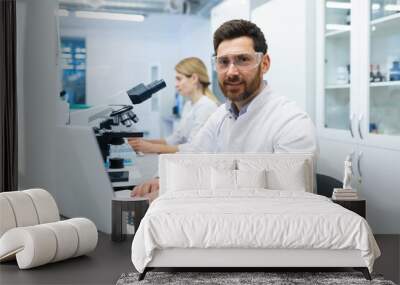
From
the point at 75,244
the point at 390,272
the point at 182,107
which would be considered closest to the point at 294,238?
the point at 390,272

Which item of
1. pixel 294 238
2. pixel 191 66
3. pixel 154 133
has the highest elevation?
pixel 191 66

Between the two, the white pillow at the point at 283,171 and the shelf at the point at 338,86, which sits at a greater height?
the shelf at the point at 338,86

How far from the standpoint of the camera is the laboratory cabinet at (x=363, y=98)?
604 cm

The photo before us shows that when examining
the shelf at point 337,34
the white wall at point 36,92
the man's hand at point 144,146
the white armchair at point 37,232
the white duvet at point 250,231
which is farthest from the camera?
the white wall at point 36,92

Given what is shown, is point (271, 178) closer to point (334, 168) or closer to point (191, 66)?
point (334, 168)

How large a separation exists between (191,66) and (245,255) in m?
2.48

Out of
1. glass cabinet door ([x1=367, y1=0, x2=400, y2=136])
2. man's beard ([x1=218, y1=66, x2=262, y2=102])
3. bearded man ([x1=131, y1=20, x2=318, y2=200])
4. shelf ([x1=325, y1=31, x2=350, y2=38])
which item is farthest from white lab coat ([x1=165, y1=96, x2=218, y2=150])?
glass cabinet door ([x1=367, y1=0, x2=400, y2=136])

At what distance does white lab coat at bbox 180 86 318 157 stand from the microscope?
649 millimetres

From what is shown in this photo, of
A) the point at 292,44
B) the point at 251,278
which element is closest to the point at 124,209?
the point at 251,278

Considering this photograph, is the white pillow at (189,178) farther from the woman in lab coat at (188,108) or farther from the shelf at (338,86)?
the shelf at (338,86)

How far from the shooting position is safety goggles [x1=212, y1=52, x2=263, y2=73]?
21.4 feet

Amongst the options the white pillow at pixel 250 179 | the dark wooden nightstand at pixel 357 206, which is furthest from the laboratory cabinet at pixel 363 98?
the white pillow at pixel 250 179

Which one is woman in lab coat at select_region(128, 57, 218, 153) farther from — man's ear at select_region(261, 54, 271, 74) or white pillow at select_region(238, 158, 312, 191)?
white pillow at select_region(238, 158, 312, 191)

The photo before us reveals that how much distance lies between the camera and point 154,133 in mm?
6824
